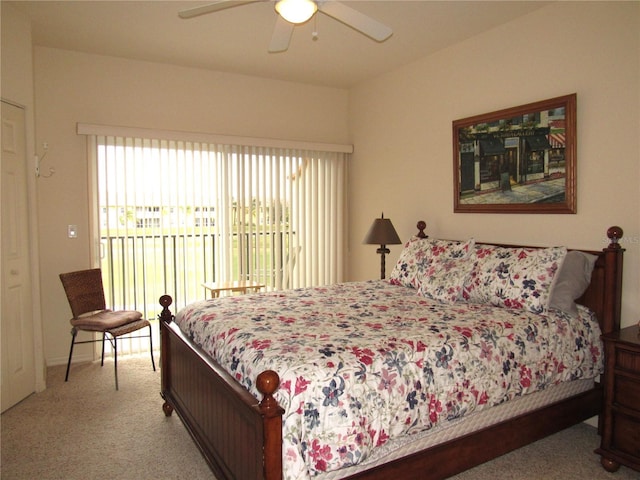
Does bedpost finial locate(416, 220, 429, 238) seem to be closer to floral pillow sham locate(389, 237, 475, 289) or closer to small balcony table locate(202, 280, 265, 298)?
floral pillow sham locate(389, 237, 475, 289)

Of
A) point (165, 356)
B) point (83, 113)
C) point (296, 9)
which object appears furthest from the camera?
point (83, 113)

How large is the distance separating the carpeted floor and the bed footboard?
0.57 ft

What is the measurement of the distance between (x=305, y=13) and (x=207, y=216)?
8.59ft

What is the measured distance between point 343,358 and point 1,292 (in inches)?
99.1

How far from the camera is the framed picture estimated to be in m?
3.00

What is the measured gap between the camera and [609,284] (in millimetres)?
2678

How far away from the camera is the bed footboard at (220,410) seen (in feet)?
5.27

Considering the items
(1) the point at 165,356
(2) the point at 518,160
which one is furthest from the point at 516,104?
(1) the point at 165,356

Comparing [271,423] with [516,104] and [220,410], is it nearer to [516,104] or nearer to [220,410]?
[220,410]

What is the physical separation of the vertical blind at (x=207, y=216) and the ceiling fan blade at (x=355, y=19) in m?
2.33

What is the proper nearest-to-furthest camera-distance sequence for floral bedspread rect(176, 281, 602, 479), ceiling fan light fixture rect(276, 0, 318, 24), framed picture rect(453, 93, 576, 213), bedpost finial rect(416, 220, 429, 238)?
floral bedspread rect(176, 281, 602, 479)
ceiling fan light fixture rect(276, 0, 318, 24)
framed picture rect(453, 93, 576, 213)
bedpost finial rect(416, 220, 429, 238)

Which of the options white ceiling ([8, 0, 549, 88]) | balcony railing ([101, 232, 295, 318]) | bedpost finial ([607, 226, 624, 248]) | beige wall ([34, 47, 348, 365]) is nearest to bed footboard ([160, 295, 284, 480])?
balcony railing ([101, 232, 295, 318])

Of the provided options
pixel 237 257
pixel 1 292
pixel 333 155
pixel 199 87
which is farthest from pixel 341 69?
pixel 1 292

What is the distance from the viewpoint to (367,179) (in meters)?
4.96
